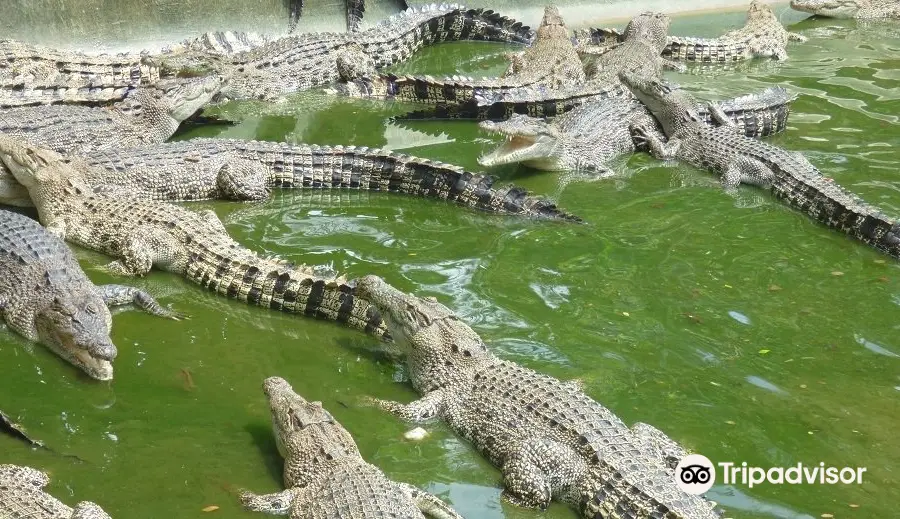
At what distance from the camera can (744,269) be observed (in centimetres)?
661

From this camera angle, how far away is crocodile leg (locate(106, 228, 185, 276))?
6245 mm

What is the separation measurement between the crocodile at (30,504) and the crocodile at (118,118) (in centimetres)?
425

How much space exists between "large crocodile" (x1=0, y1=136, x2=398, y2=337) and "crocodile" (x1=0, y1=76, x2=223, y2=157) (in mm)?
778

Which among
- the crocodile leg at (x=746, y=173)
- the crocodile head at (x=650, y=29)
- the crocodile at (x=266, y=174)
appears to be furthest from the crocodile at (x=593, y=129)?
the crocodile head at (x=650, y=29)

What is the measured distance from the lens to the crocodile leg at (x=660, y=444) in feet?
15.0

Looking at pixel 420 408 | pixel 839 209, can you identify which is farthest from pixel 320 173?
pixel 839 209

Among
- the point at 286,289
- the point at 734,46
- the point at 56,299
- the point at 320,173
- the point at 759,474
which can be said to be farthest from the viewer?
the point at 734,46

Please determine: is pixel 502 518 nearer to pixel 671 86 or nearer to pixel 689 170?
pixel 689 170

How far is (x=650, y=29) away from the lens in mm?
11461

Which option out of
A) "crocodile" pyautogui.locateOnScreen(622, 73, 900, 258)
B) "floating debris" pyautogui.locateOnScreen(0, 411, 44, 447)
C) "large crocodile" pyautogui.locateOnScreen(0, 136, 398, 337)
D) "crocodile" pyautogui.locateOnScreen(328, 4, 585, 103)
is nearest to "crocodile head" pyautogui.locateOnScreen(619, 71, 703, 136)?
"crocodile" pyautogui.locateOnScreen(622, 73, 900, 258)

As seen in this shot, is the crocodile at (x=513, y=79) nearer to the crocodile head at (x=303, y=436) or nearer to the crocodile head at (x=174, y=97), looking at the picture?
the crocodile head at (x=174, y=97)

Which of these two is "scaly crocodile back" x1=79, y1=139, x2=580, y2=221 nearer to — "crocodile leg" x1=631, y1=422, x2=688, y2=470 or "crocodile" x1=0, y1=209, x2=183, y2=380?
"crocodile" x1=0, y1=209, x2=183, y2=380

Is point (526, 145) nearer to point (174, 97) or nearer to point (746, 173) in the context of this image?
point (746, 173)

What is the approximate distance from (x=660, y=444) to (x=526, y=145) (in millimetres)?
4018
